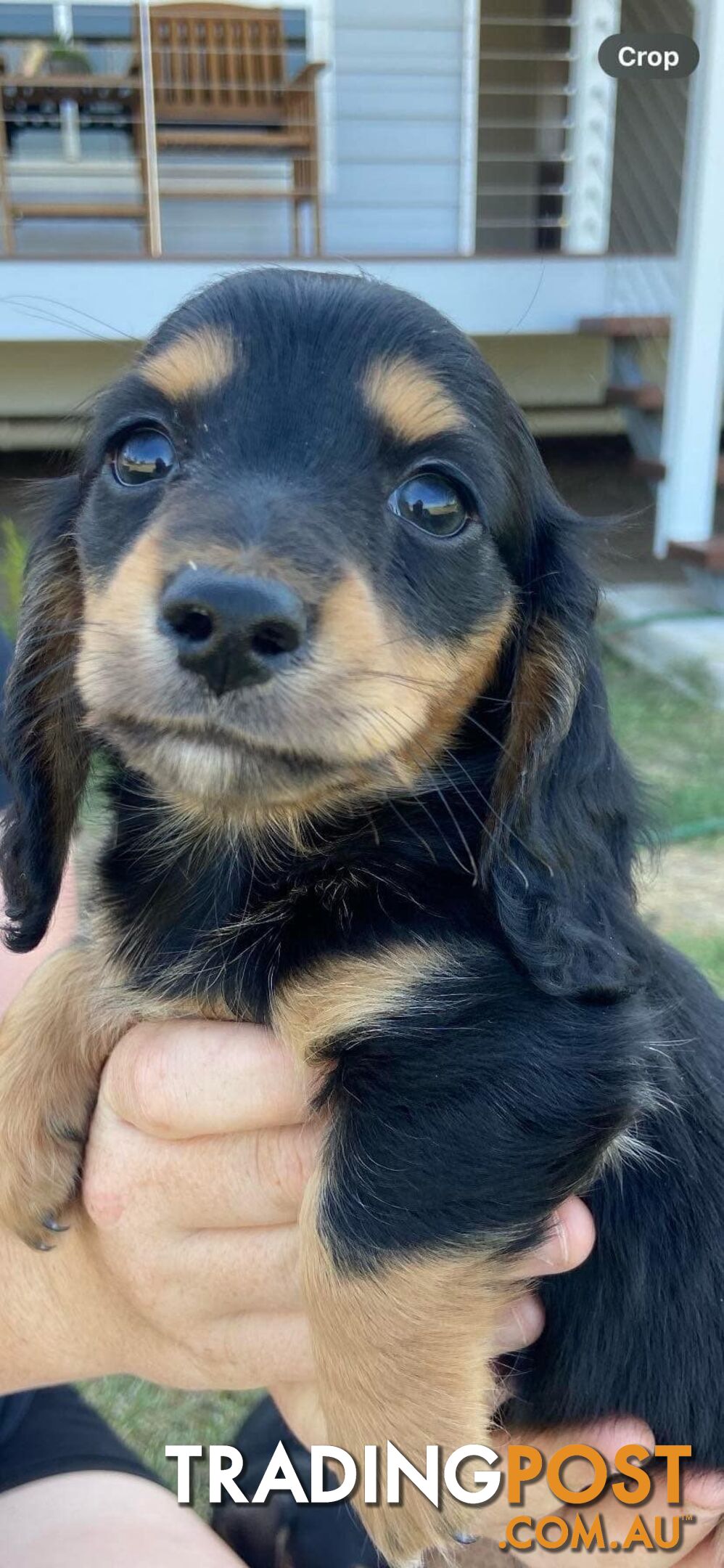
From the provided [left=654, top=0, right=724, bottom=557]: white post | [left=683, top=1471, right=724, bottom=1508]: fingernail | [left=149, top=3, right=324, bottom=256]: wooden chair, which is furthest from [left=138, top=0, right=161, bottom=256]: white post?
[left=683, top=1471, right=724, bottom=1508]: fingernail

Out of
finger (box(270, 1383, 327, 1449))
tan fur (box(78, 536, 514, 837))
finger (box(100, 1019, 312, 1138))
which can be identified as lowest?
finger (box(270, 1383, 327, 1449))

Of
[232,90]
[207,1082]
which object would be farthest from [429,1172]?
[232,90]

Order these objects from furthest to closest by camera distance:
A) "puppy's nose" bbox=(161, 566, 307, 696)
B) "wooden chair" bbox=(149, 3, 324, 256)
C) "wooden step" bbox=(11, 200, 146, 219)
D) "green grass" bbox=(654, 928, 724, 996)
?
"wooden chair" bbox=(149, 3, 324, 256), "wooden step" bbox=(11, 200, 146, 219), "green grass" bbox=(654, 928, 724, 996), "puppy's nose" bbox=(161, 566, 307, 696)

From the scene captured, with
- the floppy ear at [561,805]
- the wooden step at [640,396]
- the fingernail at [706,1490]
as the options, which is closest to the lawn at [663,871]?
the floppy ear at [561,805]

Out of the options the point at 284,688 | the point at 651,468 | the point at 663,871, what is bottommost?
the point at 663,871

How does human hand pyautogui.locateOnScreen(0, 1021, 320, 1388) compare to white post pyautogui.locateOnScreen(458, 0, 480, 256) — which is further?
white post pyautogui.locateOnScreen(458, 0, 480, 256)

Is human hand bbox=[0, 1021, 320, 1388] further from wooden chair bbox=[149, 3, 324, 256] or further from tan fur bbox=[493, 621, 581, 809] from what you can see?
wooden chair bbox=[149, 3, 324, 256]

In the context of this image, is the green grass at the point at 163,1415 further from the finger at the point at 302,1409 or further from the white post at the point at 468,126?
the white post at the point at 468,126

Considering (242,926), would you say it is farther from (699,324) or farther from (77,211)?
(77,211)
